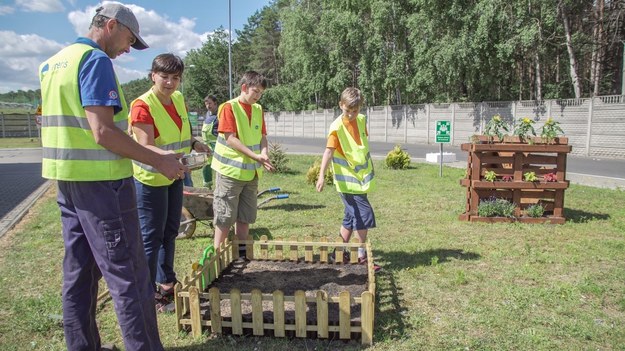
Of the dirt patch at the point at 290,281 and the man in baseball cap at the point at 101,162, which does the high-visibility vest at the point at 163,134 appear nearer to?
the man in baseball cap at the point at 101,162

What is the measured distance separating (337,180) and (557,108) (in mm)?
19938

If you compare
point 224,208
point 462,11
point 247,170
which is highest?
point 462,11

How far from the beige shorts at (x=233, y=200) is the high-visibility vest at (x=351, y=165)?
2.83 ft

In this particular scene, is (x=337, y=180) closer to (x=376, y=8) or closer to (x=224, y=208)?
(x=224, y=208)

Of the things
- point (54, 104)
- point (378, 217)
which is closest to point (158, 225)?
point (54, 104)

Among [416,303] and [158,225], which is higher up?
[158,225]

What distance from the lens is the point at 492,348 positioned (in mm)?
3158

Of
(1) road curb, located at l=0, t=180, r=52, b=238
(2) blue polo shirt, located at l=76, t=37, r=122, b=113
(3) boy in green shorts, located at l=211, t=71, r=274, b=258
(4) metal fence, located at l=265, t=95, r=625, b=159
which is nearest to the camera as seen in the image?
(2) blue polo shirt, located at l=76, t=37, r=122, b=113

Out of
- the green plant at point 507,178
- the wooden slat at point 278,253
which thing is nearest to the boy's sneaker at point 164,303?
the wooden slat at point 278,253

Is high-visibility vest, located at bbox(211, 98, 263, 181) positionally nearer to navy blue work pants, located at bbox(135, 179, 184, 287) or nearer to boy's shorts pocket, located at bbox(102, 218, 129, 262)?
navy blue work pants, located at bbox(135, 179, 184, 287)

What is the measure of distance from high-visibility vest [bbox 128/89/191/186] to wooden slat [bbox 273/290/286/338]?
115 cm

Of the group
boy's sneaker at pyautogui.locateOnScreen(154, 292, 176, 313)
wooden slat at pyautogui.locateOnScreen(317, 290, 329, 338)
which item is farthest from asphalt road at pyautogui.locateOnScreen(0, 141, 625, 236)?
wooden slat at pyautogui.locateOnScreen(317, 290, 329, 338)

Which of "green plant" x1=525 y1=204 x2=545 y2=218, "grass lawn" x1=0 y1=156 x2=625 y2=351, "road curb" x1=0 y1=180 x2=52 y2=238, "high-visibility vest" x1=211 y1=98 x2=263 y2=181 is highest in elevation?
"high-visibility vest" x1=211 y1=98 x2=263 y2=181

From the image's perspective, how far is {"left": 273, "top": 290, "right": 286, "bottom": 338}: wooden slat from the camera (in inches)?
126
